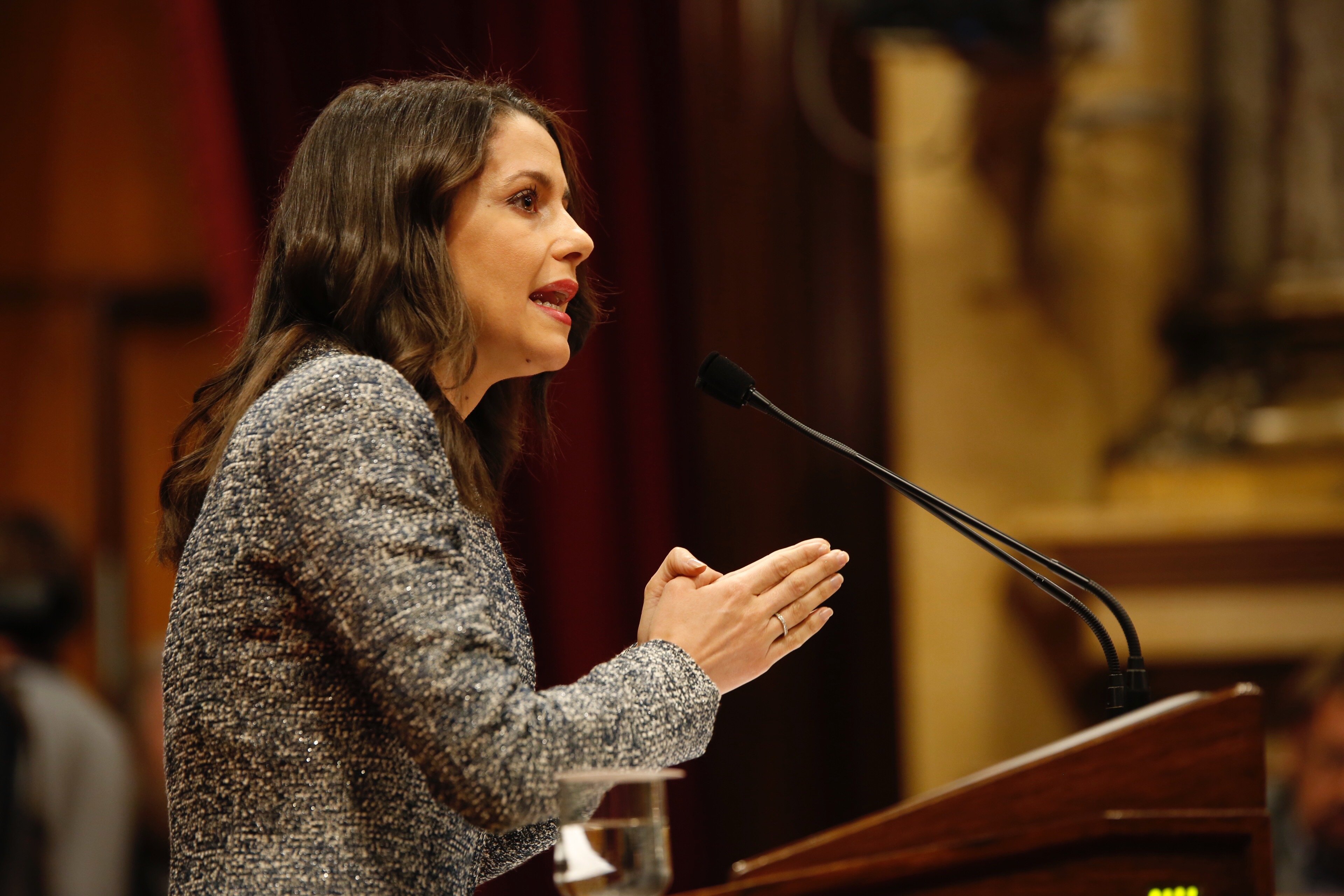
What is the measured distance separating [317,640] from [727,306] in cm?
196

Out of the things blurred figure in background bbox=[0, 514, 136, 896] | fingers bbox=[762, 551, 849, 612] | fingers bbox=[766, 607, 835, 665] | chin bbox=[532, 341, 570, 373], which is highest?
chin bbox=[532, 341, 570, 373]

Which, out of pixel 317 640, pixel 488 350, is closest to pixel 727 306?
pixel 488 350

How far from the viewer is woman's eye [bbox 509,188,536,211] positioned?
1338 millimetres

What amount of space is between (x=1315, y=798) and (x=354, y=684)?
1718 millimetres

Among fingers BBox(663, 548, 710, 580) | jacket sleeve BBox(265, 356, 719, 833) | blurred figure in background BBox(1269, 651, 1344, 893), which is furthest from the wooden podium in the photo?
blurred figure in background BBox(1269, 651, 1344, 893)

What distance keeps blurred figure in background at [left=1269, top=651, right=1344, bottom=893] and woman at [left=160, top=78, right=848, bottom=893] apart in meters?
1.39

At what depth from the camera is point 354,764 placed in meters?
1.08

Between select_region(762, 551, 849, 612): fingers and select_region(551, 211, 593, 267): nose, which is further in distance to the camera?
select_region(551, 211, 593, 267): nose

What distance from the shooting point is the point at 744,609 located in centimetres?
118

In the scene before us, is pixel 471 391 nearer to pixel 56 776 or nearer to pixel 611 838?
pixel 611 838

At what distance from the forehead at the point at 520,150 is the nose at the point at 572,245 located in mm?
43

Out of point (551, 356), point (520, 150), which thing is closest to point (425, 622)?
point (551, 356)

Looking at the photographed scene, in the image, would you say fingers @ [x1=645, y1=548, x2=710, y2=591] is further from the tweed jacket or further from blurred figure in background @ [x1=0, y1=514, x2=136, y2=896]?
blurred figure in background @ [x1=0, y1=514, x2=136, y2=896]

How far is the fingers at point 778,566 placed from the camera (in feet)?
3.91
